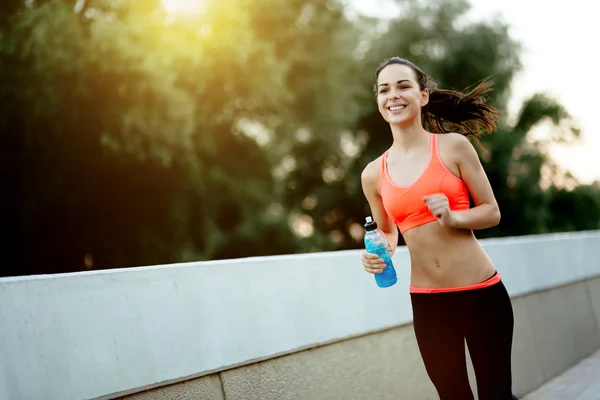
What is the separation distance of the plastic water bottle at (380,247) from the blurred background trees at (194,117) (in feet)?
50.8

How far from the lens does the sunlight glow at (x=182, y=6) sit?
22589 mm

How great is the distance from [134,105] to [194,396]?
16.7 m

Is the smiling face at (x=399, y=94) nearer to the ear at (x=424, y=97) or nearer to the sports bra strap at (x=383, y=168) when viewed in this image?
the ear at (x=424, y=97)

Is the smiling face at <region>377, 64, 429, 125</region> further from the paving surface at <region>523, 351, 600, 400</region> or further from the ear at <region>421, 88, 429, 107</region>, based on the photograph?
the paving surface at <region>523, 351, 600, 400</region>

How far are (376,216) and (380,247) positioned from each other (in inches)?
11.6

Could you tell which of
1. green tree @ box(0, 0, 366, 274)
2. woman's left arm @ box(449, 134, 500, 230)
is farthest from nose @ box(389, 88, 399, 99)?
green tree @ box(0, 0, 366, 274)

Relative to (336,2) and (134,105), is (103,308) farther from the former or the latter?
(336,2)

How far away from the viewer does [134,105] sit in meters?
20.2

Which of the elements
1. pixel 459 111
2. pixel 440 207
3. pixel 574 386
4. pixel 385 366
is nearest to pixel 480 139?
pixel 574 386

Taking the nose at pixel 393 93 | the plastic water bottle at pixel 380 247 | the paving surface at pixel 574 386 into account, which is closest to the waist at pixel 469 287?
the plastic water bottle at pixel 380 247

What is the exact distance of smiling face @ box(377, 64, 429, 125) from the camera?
4133mm

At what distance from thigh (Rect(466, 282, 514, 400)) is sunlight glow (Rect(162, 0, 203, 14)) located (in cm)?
1972

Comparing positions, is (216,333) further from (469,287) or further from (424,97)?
(424,97)

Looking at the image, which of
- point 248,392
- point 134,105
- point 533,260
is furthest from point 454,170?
point 134,105
